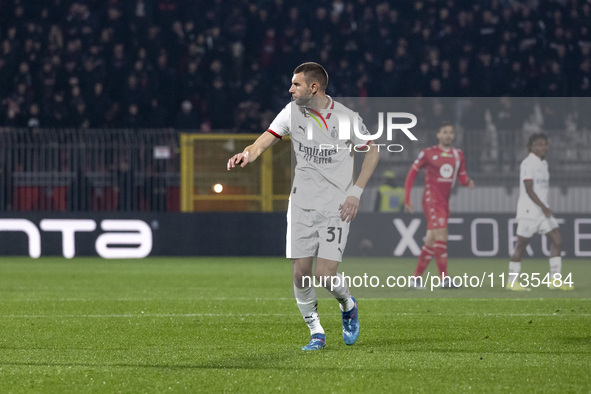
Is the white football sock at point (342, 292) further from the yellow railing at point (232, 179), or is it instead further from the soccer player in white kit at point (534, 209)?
the yellow railing at point (232, 179)

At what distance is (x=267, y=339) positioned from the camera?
7.96 m

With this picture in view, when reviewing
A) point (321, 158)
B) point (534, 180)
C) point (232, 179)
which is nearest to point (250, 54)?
point (232, 179)

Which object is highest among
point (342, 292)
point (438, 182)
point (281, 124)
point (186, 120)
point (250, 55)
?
point (250, 55)

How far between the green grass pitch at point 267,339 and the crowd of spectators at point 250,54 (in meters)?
8.16

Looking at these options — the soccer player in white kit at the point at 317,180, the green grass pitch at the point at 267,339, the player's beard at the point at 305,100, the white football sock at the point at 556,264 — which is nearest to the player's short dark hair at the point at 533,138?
the white football sock at the point at 556,264

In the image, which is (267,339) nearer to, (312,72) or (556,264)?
(312,72)

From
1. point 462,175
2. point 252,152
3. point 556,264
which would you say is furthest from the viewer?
point 556,264

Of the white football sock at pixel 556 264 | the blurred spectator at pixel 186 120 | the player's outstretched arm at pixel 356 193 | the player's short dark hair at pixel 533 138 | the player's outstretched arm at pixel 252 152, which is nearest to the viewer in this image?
the player's outstretched arm at pixel 252 152

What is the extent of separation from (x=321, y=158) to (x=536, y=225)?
6333 millimetres

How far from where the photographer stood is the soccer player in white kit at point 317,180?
714 centimetres

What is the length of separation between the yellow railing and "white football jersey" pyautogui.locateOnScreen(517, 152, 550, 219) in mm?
7713

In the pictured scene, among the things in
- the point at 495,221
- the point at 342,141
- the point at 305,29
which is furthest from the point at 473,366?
the point at 305,29

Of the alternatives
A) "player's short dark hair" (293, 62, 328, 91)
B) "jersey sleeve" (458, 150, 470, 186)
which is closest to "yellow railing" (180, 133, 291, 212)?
"jersey sleeve" (458, 150, 470, 186)

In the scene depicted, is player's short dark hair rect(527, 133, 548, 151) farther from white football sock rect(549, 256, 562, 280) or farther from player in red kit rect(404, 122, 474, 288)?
white football sock rect(549, 256, 562, 280)
